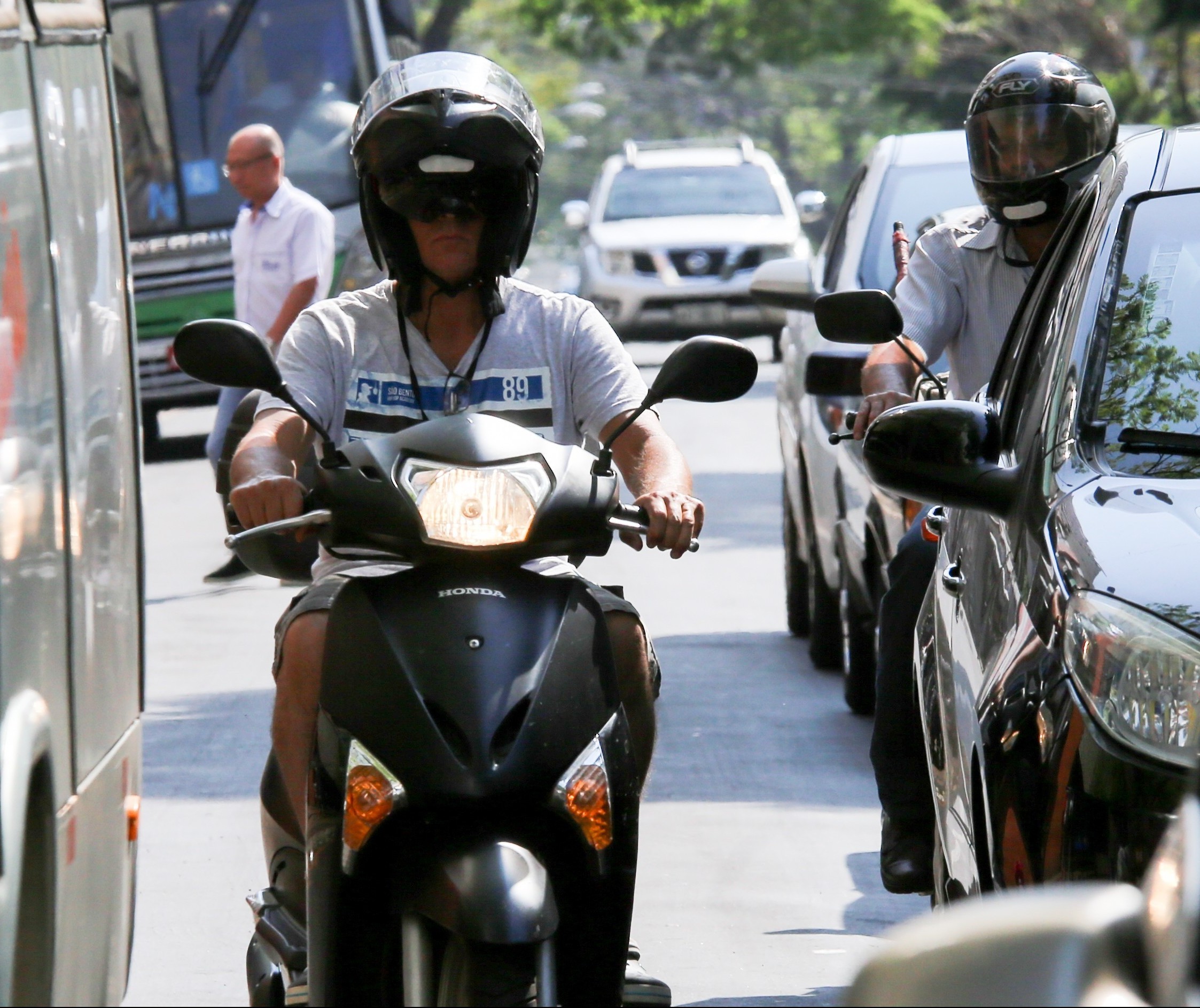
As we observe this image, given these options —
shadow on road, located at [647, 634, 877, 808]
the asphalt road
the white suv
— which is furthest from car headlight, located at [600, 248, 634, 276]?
shadow on road, located at [647, 634, 877, 808]

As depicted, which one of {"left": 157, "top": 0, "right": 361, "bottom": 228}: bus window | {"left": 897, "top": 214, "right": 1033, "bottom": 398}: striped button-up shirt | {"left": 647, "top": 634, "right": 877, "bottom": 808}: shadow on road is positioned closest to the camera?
{"left": 897, "top": 214, "right": 1033, "bottom": 398}: striped button-up shirt

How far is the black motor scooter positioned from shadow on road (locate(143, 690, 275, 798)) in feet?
11.7

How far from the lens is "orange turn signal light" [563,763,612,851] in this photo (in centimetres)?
340

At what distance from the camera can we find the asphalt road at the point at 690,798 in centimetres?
538

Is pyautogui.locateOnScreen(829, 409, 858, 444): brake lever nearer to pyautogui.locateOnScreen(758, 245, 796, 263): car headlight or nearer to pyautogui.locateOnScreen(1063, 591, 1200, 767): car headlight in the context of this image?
pyautogui.locateOnScreen(1063, 591, 1200, 767): car headlight

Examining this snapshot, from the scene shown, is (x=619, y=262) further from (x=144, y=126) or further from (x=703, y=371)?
(x=703, y=371)

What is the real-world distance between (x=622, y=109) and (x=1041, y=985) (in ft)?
246

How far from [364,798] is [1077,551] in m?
1.11

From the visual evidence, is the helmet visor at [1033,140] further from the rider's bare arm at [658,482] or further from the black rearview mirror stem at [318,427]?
the black rearview mirror stem at [318,427]

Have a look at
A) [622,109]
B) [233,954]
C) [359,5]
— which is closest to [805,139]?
[622,109]

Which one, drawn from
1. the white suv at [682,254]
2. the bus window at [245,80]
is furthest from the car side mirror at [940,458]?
the white suv at [682,254]

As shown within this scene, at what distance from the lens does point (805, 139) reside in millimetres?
73438

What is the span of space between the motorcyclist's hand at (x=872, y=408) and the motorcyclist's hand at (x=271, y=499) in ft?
5.80

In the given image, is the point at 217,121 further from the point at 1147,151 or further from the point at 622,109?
the point at 622,109
